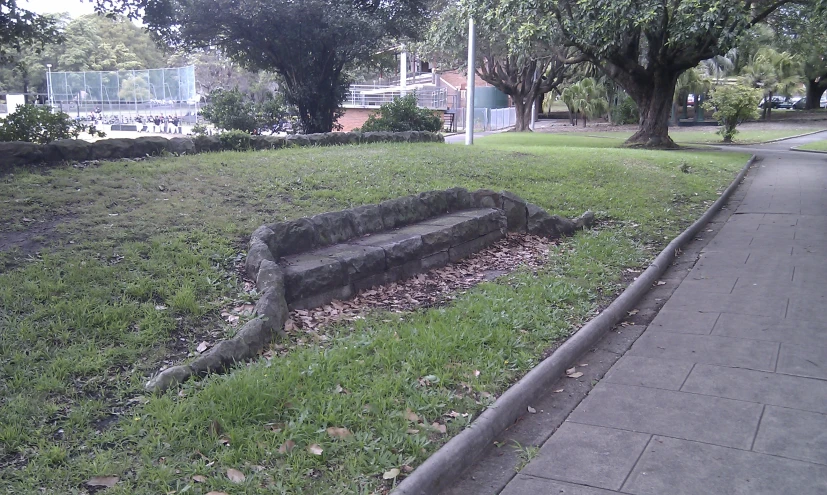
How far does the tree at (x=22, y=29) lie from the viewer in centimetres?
1041

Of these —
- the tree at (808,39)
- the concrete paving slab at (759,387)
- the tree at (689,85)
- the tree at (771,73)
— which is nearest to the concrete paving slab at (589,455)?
the concrete paving slab at (759,387)

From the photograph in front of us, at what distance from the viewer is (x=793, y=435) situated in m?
3.97

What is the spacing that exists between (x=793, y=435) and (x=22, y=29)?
11654mm

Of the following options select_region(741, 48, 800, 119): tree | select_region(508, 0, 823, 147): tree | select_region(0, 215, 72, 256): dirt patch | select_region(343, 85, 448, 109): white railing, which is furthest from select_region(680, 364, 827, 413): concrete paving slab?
select_region(741, 48, 800, 119): tree

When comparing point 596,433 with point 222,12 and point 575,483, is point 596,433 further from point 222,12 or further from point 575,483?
point 222,12

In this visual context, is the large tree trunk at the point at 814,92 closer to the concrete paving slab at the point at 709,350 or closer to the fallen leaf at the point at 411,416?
the concrete paving slab at the point at 709,350

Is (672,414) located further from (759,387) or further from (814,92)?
(814,92)

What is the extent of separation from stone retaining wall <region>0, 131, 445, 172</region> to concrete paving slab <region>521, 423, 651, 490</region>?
8228 mm

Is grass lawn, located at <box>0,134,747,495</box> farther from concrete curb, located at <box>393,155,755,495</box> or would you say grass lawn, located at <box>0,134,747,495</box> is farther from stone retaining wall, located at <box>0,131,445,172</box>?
stone retaining wall, located at <box>0,131,445,172</box>

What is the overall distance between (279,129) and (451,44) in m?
12.9

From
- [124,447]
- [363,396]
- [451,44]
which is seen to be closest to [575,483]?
[363,396]

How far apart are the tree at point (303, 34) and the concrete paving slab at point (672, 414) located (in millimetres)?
14212

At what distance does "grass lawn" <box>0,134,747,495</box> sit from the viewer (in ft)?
11.3

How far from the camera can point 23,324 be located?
4.61 metres
